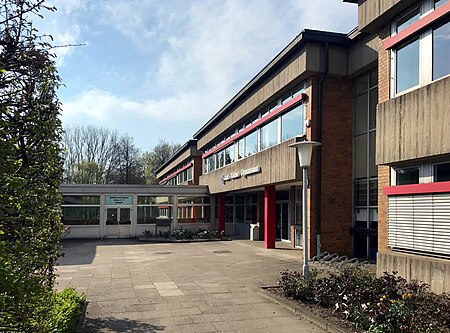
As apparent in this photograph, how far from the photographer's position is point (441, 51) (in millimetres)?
8570

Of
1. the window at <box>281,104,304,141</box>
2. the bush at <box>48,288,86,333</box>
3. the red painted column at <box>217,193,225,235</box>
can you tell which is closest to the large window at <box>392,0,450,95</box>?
the window at <box>281,104,304,141</box>

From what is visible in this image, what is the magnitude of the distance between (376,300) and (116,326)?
4300 mm

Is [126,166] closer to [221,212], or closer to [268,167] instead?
[221,212]

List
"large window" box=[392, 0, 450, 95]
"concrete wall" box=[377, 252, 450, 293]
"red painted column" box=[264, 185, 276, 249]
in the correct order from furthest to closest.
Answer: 1. "red painted column" box=[264, 185, 276, 249]
2. "large window" box=[392, 0, 450, 95]
3. "concrete wall" box=[377, 252, 450, 293]

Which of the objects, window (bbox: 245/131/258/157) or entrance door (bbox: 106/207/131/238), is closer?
window (bbox: 245/131/258/157)

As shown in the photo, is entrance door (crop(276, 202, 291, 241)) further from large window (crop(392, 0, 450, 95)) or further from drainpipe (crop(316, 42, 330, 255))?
large window (crop(392, 0, 450, 95))

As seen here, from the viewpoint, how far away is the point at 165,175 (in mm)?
59031

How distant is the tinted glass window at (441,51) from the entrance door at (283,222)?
539 inches

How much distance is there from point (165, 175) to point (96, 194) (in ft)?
107

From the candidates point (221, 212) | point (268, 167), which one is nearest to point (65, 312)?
point (268, 167)

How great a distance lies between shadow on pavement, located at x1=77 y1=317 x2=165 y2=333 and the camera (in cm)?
660

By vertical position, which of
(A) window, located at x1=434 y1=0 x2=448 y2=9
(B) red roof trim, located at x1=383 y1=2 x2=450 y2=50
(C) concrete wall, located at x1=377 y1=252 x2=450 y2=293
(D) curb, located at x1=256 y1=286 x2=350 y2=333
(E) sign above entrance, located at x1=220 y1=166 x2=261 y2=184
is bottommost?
(D) curb, located at x1=256 y1=286 x2=350 y2=333

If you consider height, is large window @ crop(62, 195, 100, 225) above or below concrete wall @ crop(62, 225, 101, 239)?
above

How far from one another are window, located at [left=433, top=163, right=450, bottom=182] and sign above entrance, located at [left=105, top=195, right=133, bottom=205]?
2131 centimetres
